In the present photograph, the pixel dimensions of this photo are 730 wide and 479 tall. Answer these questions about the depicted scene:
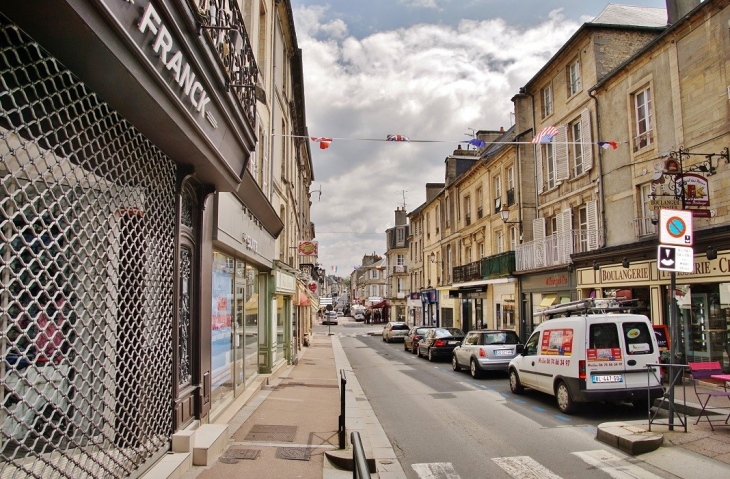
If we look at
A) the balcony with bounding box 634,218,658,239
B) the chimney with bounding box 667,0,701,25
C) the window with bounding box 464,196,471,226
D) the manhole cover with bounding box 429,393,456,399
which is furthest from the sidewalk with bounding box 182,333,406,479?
the window with bounding box 464,196,471,226

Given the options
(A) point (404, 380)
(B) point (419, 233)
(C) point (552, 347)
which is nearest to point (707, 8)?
(C) point (552, 347)

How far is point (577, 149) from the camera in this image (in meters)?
19.8

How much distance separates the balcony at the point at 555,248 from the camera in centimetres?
1823

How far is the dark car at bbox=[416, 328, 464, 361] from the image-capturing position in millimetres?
21984

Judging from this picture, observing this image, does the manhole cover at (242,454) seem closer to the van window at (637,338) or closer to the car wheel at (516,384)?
the van window at (637,338)

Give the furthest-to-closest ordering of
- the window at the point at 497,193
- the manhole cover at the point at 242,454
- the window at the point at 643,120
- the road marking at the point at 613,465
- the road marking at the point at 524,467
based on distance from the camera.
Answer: the window at the point at 497,193 < the window at the point at 643,120 < the manhole cover at the point at 242,454 < the road marking at the point at 524,467 < the road marking at the point at 613,465

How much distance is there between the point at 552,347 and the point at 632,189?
24.5ft

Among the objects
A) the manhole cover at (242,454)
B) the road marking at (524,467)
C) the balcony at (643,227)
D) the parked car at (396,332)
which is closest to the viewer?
the road marking at (524,467)

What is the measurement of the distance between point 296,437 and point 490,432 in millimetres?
3263

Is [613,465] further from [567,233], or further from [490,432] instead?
[567,233]

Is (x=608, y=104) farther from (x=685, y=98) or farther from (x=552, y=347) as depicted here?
(x=552, y=347)

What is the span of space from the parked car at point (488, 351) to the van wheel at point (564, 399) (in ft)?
15.6

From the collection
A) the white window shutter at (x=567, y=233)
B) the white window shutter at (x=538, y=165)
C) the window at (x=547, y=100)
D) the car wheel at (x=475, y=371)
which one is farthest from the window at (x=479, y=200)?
the car wheel at (x=475, y=371)

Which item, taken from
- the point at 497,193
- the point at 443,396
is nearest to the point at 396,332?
the point at 497,193
